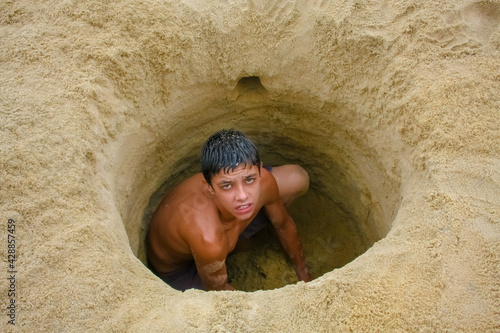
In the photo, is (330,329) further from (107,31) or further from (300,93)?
(107,31)

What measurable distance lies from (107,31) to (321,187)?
1804 mm

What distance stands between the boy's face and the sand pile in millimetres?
515

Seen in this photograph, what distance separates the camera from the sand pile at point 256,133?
55.9 inches

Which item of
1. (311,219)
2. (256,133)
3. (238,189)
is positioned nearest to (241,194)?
(238,189)

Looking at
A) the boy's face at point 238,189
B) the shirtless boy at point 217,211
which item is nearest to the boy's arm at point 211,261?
the shirtless boy at point 217,211

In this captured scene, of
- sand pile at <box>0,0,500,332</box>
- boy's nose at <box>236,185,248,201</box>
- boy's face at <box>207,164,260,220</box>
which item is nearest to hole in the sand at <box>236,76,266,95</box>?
sand pile at <box>0,0,500,332</box>

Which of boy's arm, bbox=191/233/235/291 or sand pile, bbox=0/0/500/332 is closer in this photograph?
sand pile, bbox=0/0/500/332

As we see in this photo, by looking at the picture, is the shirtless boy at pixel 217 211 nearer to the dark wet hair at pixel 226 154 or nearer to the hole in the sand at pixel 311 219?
the dark wet hair at pixel 226 154

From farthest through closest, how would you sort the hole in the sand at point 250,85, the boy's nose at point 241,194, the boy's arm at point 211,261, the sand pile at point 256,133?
the hole in the sand at point 250,85, the boy's arm at point 211,261, the boy's nose at point 241,194, the sand pile at point 256,133

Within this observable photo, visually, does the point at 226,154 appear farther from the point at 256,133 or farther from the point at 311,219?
the point at 311,219

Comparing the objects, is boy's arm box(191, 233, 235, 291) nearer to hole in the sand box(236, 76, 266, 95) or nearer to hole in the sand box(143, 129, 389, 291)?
hole in the sand box(143, 129, 389, 291)

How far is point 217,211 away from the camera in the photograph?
7.35 ft

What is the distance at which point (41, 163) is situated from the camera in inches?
67.4

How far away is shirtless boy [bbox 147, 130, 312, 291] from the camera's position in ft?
6.76
